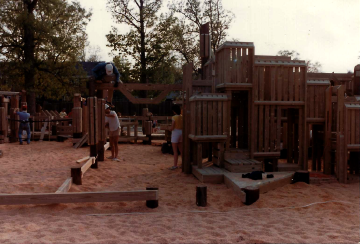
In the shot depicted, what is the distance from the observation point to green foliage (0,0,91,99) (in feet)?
77.0

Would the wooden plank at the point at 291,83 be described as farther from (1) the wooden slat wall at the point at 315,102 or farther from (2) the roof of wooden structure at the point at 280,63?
(1) the wooden slat wall at the point at 315,102

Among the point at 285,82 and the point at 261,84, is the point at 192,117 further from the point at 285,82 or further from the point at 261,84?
the point at 285,82

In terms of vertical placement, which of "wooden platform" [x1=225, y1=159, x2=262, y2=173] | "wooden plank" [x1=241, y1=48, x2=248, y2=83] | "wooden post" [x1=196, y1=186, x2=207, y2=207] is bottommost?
"wooden post" [x1=196, y1=186, x2=207, y2=207]

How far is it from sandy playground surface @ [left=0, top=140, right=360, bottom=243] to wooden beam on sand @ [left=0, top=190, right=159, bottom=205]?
0.13 metres

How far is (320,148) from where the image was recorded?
29.6 feet

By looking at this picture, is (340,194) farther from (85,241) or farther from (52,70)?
(52,70)

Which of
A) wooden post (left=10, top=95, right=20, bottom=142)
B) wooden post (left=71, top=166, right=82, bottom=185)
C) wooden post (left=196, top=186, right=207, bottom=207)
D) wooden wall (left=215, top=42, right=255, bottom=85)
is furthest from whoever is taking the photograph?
wooden post (left=10, top=95, right=20, bottom=142)

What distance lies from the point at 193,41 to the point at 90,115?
24743 millimetres

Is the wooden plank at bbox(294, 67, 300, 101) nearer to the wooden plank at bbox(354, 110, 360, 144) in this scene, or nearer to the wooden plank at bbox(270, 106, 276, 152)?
the wooden plank at bbox(270, 106, 276, 152)

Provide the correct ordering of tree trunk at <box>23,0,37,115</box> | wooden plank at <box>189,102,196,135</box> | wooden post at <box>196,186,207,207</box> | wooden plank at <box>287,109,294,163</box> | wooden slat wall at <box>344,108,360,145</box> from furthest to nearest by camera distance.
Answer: tree trunk at <box>23,0,37,115</box> < wooden plank at <box>287,109,294,163</box> < wooden plank at <box>189,102,196,135</box> < wooden slat wall at <box>344,108,360,145</box> < wooden post at <box>196,186,207,207</box>

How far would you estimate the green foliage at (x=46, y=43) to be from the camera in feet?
77.0

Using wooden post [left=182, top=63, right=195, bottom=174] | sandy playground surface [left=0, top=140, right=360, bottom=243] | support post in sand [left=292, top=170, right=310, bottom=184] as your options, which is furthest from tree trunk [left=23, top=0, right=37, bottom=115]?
support post in sand [left=292, top=170, right=310, bottom=184]

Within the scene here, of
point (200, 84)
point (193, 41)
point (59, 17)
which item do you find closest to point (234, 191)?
point (200, 84)

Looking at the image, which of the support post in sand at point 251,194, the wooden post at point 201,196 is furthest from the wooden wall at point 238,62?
the wooden post at point 201,196
